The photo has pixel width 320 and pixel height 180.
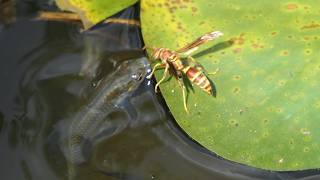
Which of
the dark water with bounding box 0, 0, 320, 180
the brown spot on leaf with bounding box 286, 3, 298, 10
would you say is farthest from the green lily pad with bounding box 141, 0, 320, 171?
the dark water with bounding box 0, 0, 320, 180

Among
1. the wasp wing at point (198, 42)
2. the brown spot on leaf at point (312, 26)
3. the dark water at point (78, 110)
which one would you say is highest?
the brown spot on leaf at point (312, 26)

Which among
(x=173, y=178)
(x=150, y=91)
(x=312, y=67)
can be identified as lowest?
(x=173, y=178)

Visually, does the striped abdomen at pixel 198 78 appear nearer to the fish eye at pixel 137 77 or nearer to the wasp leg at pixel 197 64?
the wasp leg at pixel 197 64

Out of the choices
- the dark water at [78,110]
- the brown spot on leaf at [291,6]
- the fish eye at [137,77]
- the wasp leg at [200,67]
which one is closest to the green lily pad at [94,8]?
the dark water at [78,110]

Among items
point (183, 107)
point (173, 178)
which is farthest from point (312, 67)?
point (173, 178)

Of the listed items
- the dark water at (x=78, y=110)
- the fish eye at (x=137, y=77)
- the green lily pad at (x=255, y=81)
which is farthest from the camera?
the fish eye at (x=137, y=77)

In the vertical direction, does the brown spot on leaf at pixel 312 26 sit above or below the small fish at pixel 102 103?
above

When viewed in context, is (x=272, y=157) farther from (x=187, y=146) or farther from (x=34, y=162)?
(x=34, y=162)
